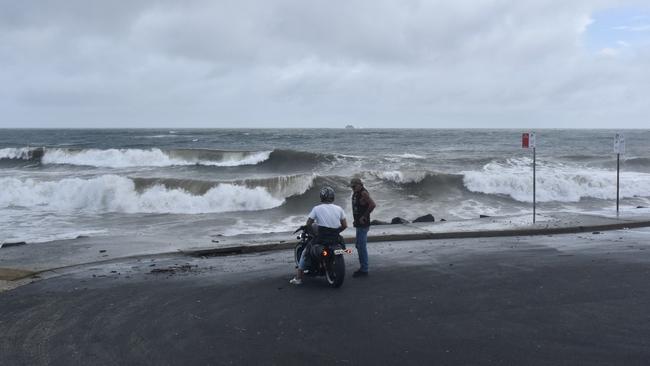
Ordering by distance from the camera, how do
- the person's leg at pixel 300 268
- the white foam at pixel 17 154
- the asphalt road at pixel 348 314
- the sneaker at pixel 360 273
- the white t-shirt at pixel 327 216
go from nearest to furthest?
the asphalt road at pixel 348 314, the white t-shirt at pixel 327 216, the person's leg at pixel 300 268, the sneaker at pixel 360 273, the white foam at pixel 17 154

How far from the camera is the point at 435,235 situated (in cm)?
1264

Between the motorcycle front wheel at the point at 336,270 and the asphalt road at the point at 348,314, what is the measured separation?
0.42 feet

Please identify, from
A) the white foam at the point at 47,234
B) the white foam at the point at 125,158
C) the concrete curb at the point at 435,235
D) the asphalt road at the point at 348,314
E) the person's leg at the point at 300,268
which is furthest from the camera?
the white foam at the point at 125,158

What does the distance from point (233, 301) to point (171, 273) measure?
7.51 ft

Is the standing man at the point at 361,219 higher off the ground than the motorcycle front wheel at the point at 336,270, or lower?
higher

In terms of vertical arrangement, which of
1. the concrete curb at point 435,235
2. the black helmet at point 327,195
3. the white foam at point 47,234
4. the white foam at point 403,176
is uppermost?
the black helmet at point 327,195

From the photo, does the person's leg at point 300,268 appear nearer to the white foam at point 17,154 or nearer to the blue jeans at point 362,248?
the blue jeans at point 362,248

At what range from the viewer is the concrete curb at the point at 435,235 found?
11.3 m

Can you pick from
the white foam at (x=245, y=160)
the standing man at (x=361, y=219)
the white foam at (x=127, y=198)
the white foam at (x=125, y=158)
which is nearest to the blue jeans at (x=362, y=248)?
the standing man at (x=361, y=219)

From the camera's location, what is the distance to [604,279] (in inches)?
327

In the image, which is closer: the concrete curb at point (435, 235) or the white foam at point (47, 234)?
the concrete curb at point (435, 235)

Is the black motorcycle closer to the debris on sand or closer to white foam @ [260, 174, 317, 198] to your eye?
the debris on sand

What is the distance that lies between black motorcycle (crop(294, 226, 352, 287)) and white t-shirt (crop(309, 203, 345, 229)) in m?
0.19

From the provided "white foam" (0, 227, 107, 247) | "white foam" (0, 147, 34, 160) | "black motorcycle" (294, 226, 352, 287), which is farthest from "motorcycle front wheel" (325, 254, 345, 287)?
"white foam" (0, 147, 34, 160)
